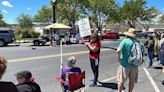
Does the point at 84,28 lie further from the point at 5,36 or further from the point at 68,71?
the point at 5,36

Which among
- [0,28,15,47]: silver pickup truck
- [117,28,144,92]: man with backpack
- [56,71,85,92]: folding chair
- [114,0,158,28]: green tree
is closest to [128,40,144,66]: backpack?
[117,28,144,92]: man with backpack

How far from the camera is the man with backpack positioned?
333 inches

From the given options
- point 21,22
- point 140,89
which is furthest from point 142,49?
point 21,22

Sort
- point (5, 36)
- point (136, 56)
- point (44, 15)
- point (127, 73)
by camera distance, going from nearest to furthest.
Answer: point (136, 56) < point (127, 73) < point (5, 36) < point (44, 15)

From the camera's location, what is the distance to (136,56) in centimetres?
845

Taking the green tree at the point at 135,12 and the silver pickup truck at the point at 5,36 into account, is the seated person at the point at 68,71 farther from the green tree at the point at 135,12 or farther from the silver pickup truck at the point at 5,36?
the green tree at the point at 135,12

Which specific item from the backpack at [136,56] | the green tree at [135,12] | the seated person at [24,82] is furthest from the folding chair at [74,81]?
the green tree at [135,12]

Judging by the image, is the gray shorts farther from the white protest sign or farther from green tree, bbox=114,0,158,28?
green tree, bbox=114,0,158,28

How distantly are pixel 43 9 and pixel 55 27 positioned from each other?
72419 mm

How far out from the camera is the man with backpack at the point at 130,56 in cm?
847

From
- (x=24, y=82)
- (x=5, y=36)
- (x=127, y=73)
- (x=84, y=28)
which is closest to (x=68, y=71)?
(x=127, y=73)

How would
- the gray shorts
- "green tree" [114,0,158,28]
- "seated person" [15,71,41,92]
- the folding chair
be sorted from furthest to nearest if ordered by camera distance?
"green tree" [114,0,158,28] < the gray shorts < the folding chair < "seated person" [15,71,41,92]

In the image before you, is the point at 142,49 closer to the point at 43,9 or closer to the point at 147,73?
the point at 147,73

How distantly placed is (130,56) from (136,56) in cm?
14
